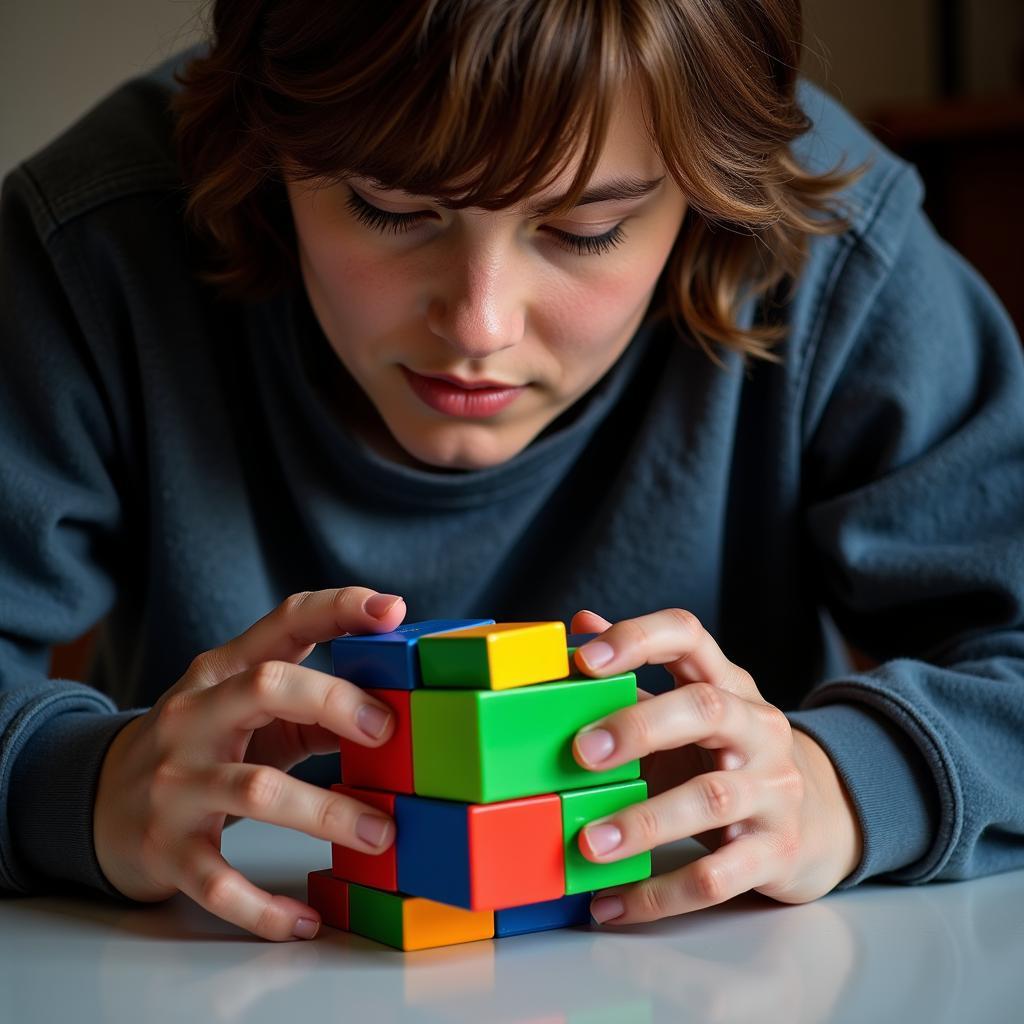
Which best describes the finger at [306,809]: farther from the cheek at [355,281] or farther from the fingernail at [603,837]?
the cheek at [355,281]

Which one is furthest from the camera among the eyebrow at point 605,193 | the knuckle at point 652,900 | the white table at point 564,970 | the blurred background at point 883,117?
the blurred background at point 883,117

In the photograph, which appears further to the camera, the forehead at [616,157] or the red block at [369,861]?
the forehead at [616,157]

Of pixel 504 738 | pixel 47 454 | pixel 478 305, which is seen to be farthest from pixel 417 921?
pixel 47 454

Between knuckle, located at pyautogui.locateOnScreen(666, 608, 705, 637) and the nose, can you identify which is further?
the nose

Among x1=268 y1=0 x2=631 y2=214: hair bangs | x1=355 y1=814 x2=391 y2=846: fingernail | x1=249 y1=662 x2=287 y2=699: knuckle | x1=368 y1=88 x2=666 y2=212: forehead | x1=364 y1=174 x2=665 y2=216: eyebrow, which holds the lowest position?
x1=355 y1=814 x2=391 y2=846: fingernail

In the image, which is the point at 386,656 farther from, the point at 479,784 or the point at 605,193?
the point at 605,193

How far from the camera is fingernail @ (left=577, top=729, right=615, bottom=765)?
631mm

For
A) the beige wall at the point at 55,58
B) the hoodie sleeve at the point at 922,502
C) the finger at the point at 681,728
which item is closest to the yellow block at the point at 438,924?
the finger at the point at 681,728

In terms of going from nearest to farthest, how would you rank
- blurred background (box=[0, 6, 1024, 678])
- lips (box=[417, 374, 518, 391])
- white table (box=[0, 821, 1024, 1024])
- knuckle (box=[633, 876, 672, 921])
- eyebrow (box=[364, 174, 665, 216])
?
white table (box=[0, 821, 1024, 1024]) → knuckle (box=[633, 876, 672, 921]) → eyebrow (box=[364, 174, 665, 216]) → lips (box=[417, 374, 518, 391]) → blurred background (box=[0, 6, 1024, 678])

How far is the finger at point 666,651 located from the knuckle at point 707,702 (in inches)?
0.9

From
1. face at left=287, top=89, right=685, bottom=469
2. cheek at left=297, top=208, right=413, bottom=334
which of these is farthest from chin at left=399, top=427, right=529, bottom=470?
cheek at left=297, top=208, right=413, bottom=334

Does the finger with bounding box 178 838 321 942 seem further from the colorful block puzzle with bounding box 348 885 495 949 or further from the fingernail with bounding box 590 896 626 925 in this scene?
the fingernail with bounding box 590 896 626 925

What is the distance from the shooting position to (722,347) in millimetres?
1095

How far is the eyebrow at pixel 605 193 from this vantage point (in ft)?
2.57
